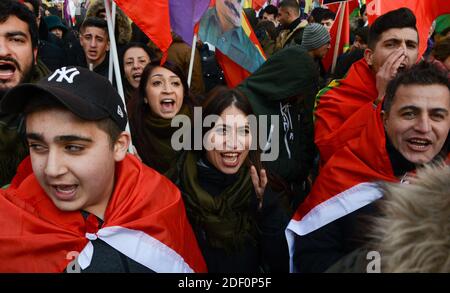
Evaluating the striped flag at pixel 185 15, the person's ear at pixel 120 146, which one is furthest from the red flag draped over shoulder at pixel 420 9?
the person's ear at pixel 120 146

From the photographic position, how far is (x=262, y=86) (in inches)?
137

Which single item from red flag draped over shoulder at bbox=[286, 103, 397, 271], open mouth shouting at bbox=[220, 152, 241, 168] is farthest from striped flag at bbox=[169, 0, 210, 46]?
red flag draped over shoulder at bbox=[286, 103, 397, 271]

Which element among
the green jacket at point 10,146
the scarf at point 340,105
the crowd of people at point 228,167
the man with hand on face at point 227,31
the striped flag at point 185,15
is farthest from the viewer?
the man with hand on face at point 227,31

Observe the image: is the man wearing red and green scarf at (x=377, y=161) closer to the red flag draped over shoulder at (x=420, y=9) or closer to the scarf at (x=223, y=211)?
the scarf at (x=223, y=211)

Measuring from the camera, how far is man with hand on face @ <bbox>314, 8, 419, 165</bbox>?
2.96 meters

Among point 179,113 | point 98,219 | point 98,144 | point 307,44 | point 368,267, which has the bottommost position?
point 368,267

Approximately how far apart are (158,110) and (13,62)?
109 centimetres

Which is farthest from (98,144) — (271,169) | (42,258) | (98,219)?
(271,169)

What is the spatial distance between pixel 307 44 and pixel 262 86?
1637mm

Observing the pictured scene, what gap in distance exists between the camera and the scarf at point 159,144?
10.1ft

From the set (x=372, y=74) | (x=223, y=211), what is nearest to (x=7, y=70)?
(x=223, y=211)

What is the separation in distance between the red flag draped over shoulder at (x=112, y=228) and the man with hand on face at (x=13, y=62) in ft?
0.90

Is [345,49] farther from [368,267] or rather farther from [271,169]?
[368,267]

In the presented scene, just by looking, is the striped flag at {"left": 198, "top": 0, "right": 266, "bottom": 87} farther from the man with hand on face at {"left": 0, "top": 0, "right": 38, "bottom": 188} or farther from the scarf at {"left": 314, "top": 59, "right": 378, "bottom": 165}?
the man with hand on face at {"left": 0, "top": 0, "right": 38, "bottom": 188}
